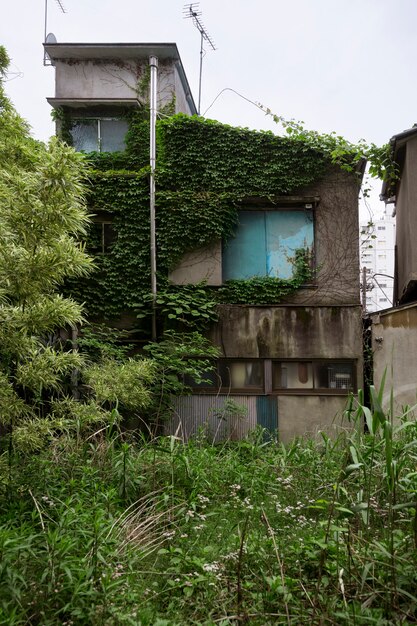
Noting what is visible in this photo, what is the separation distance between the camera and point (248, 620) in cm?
298

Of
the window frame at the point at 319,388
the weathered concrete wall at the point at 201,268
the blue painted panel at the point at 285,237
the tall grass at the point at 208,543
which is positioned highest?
the blue painted panel at the point at 285,237

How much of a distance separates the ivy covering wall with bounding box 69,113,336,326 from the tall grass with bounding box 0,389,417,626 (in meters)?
4.56

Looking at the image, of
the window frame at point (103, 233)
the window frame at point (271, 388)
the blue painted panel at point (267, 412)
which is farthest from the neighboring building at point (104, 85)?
the blue painted panel at point (267, 412)

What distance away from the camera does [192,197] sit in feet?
31.3

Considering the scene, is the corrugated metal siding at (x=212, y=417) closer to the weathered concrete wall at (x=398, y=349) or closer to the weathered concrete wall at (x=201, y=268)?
the weathered concrete wall at (x=201, y=268)

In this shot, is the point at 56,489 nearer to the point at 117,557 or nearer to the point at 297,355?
the point at 117,557

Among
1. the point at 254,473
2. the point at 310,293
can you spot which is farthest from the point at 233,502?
the point at 310,293

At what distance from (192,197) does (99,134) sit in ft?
9.04

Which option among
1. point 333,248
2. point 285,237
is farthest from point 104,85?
point 333,248

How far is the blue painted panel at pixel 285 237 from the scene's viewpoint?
9.74 meters

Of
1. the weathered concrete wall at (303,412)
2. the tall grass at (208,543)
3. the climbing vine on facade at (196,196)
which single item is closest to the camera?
the tall grass at (208,543)

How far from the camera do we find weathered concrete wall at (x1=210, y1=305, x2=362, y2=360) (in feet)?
30.3

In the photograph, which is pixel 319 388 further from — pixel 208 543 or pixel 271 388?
pixel 208 543

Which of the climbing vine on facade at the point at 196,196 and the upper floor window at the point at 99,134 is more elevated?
the upper floor window at the point at 99,134
